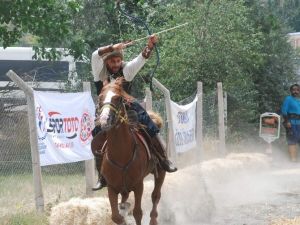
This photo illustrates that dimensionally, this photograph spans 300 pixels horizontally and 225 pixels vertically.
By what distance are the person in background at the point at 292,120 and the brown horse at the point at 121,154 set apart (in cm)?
1157

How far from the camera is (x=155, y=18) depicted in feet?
68.3

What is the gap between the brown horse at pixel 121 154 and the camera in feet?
25.2

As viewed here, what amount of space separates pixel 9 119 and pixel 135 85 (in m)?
8.42

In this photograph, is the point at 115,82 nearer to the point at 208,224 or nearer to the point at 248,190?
the point at 208,224

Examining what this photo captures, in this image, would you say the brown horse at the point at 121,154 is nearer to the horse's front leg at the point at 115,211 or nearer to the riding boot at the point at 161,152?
the horse's front leg at the point at 115,211

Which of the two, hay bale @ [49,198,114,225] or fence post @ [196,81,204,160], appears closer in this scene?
hay bale @ [49,198,114,225]

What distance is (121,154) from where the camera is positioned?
8109mm

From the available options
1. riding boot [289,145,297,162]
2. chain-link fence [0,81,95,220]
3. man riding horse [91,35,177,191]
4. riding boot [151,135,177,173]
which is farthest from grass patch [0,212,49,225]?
riding boot [289,145,297,162]

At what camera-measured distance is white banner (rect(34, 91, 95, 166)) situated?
392 inches

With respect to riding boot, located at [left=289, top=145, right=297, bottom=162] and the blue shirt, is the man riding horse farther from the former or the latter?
riding boot, located at [left=289, top=145, right=297, bottom=162]

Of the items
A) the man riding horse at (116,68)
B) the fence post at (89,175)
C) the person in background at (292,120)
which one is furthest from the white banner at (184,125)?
the man riding horse at (116,68)

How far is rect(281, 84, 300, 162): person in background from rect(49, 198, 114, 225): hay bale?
442 inches

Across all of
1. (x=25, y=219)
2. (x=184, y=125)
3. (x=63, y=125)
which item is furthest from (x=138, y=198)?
(x=184, y=125)

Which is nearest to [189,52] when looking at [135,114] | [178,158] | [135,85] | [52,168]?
[135,85]
